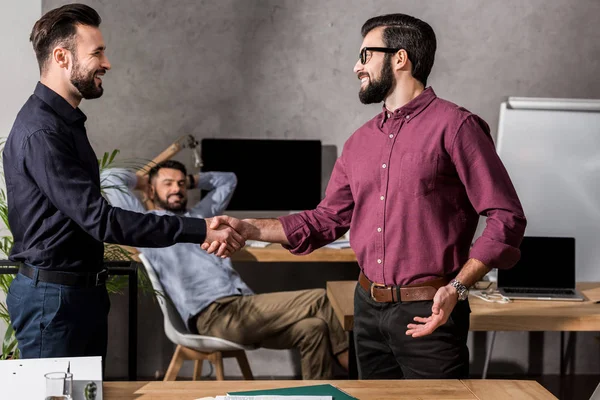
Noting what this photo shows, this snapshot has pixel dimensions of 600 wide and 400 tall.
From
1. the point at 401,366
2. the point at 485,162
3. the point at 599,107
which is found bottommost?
the point at 401,366

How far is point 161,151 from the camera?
16.0 ft

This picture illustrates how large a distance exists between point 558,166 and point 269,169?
165 centimetres

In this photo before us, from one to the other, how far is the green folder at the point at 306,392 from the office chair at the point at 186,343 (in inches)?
74.4

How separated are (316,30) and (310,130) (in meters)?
0.57

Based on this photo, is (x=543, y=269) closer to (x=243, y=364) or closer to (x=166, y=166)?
(x=243, y=364)

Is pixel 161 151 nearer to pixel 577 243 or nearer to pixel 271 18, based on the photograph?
pixel 271 18

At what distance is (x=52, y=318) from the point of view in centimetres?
255

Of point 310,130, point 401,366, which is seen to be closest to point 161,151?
point 310,130

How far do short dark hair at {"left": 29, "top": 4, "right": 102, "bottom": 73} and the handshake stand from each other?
75 cm

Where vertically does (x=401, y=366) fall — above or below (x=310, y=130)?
below

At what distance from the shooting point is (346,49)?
4.89 m

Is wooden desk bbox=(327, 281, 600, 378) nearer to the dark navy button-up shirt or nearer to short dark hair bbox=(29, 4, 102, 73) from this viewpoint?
the dark navy button-up shirt

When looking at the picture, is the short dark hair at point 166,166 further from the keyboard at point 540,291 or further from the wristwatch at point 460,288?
the wristwatch at point 460,288

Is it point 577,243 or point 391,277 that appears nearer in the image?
point 391,277
